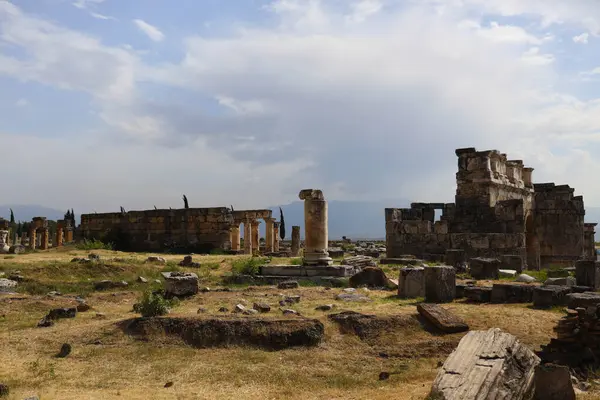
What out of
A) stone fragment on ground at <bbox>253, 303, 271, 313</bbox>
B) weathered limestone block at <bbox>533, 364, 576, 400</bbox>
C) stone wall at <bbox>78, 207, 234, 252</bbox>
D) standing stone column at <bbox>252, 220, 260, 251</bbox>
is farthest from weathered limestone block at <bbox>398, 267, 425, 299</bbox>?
standing stone column at <bbox>252, 220, 260, 251</bbox>

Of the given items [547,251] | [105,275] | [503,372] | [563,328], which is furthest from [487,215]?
[503,372]

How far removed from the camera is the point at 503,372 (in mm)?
5551

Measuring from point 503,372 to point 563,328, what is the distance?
289 cm

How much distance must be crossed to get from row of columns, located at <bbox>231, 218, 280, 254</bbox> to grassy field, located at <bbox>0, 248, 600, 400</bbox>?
57.6 ft

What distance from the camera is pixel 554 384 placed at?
5.72 meters

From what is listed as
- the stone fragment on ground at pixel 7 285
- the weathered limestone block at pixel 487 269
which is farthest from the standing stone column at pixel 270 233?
the stone fragment on ground at pixel 7 285

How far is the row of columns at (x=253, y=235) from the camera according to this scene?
29.5 metres

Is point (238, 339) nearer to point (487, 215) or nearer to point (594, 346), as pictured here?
point (594, 346)

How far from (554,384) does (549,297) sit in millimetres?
5142

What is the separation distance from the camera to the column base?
54.3 feet

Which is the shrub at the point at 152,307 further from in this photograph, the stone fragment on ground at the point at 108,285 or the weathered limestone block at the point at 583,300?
the weathered limestone block at the point at 583,300

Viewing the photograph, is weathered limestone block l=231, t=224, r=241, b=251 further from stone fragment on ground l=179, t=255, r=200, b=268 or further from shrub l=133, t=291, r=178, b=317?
shrub l=133, t=291, r=178, b=317

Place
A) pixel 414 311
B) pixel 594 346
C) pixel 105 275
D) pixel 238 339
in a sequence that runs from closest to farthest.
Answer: pixel 594 346 → pixel 238 339 → pixel 414 311 → pixel 105 275

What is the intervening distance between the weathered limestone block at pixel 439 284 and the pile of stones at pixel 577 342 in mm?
3543
